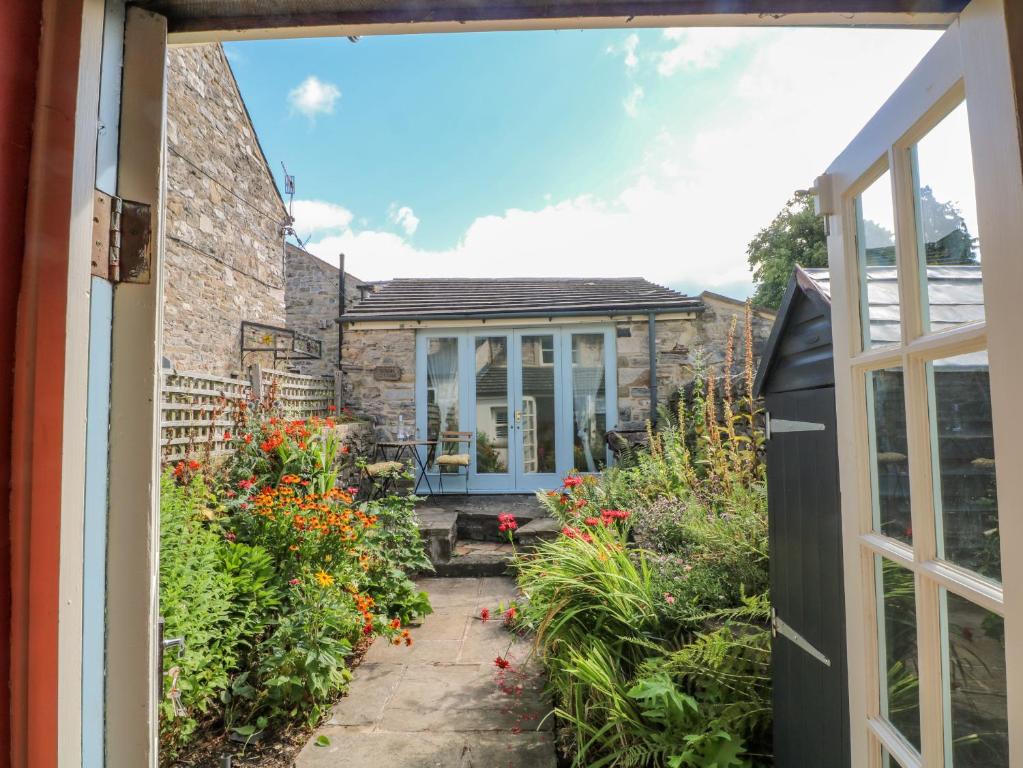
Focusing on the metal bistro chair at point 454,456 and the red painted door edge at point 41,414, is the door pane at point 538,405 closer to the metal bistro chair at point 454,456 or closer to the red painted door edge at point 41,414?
the metal bistro chair at point 454,456

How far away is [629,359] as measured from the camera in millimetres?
7238

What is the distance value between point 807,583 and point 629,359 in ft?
18.7

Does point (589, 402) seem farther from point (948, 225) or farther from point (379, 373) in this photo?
point (948, 225)

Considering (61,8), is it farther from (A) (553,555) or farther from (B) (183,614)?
(A) (553,555)

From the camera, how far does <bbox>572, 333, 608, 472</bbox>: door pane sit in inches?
282

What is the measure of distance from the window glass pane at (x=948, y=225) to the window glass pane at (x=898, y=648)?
0.54 meters

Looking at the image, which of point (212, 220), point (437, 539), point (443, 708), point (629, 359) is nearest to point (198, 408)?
point (437, 539)

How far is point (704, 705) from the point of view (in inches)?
83.5

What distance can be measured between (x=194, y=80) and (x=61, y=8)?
900 centimetres

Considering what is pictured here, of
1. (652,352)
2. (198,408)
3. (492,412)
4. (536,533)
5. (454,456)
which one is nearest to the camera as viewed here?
(198,408)

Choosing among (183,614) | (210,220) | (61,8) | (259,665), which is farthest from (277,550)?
(210,220)

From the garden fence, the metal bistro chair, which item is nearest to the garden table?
the metal bistro chair

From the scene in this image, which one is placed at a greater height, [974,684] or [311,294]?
[311,294]

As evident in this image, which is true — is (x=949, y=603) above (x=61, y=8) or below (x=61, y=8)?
below
